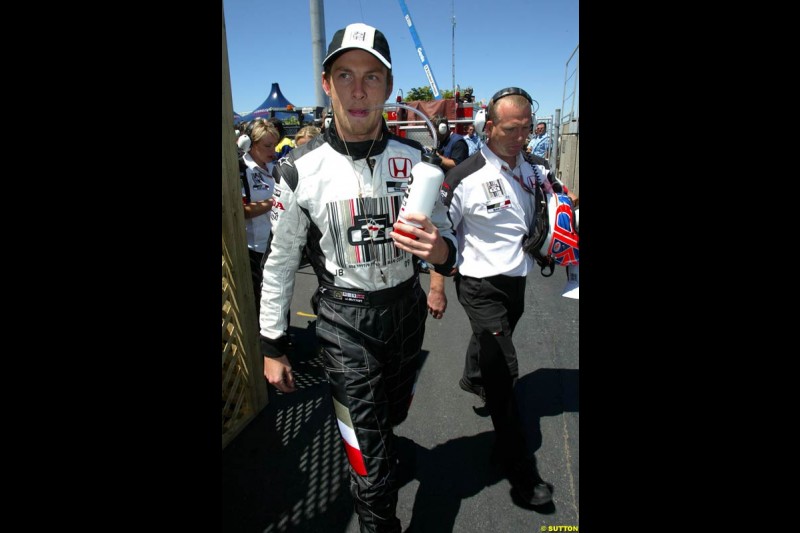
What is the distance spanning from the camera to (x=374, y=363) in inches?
71.9

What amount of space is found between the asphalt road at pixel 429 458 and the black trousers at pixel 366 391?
0.53 metres

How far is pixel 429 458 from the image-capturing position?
269cm

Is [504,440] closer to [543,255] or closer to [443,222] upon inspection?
[543,255]

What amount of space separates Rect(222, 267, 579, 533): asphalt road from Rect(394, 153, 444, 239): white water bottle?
1.63 meters

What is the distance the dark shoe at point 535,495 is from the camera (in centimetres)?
228

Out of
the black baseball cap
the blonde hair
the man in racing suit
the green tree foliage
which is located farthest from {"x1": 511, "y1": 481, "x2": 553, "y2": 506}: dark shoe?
the green tree foliage

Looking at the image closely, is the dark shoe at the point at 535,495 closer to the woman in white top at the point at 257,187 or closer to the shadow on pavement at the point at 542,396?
the shadow on pavement at the point at 542,396

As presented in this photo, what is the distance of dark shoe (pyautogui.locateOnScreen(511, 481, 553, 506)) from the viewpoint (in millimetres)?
2275

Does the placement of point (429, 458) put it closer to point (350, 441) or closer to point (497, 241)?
point (350, 441)

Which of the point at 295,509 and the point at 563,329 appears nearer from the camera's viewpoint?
the point at 295,509

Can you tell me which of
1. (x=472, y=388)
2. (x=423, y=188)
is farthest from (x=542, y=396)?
(x=423, y=188)
